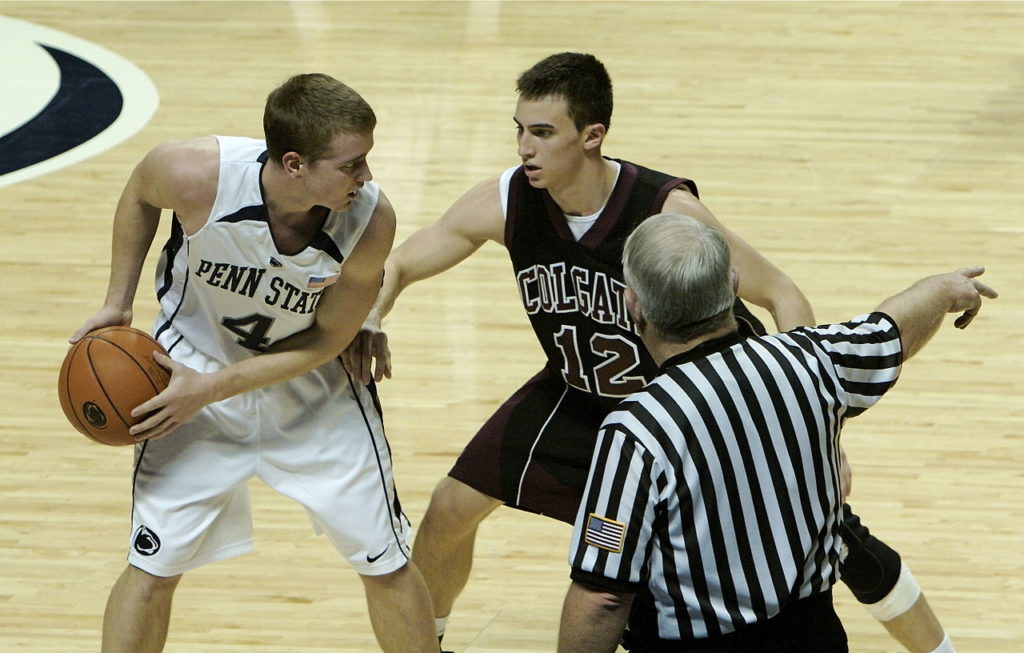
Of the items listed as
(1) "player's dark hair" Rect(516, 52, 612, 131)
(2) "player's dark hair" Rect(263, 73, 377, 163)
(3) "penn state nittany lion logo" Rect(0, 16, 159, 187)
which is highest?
(2) "player's dark hair" Rect(263, 73, 377, 163)

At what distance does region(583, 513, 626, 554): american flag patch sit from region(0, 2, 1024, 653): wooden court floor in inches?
72.4

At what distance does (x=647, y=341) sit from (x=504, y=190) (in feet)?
4.63

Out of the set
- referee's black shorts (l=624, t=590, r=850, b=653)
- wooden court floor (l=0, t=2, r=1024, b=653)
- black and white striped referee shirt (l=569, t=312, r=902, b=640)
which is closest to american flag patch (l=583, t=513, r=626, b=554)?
black and white striped referee shirt (l=569, t=312, r=902, b=640)

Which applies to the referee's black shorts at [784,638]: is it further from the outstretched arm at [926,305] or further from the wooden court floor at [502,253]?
the wooden court floor at [502,253]

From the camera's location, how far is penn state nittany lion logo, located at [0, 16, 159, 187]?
27.8 ft

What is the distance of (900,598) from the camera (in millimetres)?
3758

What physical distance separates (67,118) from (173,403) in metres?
6.22

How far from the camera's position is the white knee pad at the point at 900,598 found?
374 cm

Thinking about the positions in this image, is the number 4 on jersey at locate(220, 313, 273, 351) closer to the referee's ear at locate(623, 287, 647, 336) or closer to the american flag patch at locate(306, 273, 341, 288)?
the american flag patch at locate(306, 273, 341, 288)

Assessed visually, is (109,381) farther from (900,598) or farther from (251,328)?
(900,598)

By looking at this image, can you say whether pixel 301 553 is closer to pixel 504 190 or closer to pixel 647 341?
pixel 504 190

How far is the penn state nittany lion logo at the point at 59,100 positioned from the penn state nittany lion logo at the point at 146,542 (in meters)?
5.11

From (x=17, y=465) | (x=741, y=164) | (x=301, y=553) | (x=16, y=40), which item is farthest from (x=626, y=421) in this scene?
(x=16, y=40)

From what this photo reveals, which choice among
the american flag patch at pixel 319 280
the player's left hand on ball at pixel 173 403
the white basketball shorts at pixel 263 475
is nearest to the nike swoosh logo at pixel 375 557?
the white basketball shorts at pixel 263 475
